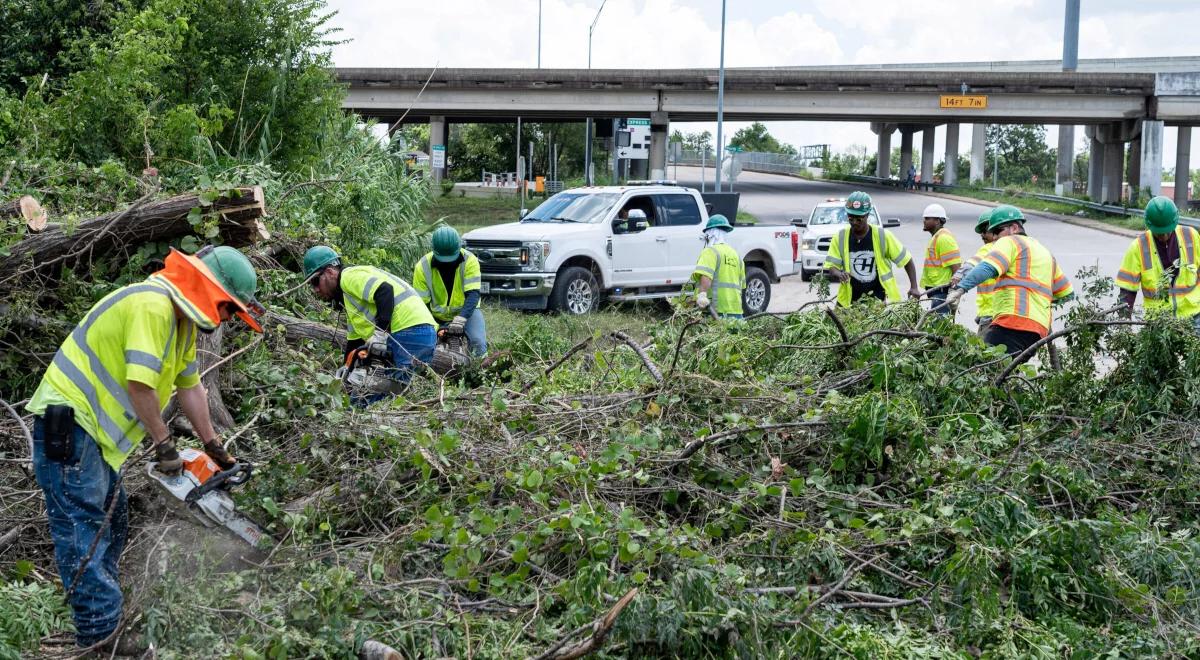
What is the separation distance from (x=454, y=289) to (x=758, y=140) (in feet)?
258

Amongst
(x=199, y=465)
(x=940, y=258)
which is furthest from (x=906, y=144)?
(x=199, y=465)

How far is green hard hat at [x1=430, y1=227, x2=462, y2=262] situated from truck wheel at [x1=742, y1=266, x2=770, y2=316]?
7.32 meters

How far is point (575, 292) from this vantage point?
46.9 ft

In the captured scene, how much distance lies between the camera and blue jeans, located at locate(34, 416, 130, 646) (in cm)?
437

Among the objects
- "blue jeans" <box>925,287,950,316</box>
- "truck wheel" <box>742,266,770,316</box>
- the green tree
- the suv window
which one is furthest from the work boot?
the green tree

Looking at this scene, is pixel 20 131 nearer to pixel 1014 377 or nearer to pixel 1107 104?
pixel 1014 377

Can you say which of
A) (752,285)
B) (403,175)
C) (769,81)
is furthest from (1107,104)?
(403,175)

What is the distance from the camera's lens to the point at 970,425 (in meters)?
5.98

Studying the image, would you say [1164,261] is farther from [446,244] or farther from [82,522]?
[82,522]

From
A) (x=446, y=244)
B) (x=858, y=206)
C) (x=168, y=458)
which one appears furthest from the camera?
(x=858, y=206)

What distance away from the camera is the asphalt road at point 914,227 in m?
19.1

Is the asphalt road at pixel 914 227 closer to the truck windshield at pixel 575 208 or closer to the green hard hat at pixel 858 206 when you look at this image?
the green hard hat at pixel 858 206

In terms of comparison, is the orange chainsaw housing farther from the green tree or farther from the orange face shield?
the green tree

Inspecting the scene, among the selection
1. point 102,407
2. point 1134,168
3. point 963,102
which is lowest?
point 102,407
